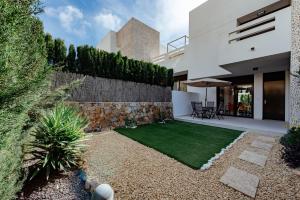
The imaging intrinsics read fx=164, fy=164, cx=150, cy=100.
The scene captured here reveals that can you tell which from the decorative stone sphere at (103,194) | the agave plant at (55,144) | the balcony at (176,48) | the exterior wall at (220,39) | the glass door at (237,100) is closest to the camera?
the decorative stone sphere at (103,194)

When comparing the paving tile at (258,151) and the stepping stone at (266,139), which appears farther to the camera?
the stepping stone at (266,139)

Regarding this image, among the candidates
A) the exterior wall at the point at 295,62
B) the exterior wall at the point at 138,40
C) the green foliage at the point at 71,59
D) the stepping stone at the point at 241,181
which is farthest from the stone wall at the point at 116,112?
the exterior wall at the point at 138,40

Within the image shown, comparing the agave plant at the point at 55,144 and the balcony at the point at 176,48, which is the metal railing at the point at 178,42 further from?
the agave plant at the point at 55,144

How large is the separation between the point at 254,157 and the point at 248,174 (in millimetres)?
1322

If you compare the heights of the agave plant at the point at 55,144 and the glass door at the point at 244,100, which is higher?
the glass door at the point at 244,100

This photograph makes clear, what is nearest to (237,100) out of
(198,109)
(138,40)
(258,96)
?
(258,96)

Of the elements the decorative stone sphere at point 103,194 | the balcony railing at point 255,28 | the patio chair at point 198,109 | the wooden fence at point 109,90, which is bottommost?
the decorative stone sphere at point 103,194

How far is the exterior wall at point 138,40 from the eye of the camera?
1917cm

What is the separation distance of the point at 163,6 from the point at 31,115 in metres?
10.6

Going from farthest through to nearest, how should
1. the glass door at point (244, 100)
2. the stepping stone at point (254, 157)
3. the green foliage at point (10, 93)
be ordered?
the glass door at point (244, 100) → the stepping stone at point (254, 157) → the green foliage at point (10, 93)

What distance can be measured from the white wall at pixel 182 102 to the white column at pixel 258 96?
14.8 feet

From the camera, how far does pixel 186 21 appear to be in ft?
52.7

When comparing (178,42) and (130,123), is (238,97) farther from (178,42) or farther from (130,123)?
(130,123)

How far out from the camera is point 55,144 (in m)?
3.48
